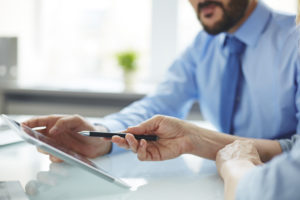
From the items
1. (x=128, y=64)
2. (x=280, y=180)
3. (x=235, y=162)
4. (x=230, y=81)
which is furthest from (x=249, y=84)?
(x=128, y=64)

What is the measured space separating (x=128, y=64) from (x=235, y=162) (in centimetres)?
189

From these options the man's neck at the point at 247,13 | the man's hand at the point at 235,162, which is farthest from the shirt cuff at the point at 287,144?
the man's neck at the point at 247,13

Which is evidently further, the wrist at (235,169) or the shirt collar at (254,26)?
the shirt collar at (254,26)

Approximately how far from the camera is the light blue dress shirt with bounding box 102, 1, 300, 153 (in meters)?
1.20

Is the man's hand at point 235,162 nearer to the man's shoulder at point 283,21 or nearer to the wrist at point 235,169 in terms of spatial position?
the wrist at point 235,169

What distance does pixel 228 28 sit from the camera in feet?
4.65

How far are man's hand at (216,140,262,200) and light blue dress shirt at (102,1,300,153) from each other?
334mm

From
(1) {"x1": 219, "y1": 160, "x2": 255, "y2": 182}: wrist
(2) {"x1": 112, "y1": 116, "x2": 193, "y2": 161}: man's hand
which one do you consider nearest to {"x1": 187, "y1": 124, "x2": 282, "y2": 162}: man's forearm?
(2) {"x1": 112, "y1": 116, "x2": 193, "y2": 161}: man's hand

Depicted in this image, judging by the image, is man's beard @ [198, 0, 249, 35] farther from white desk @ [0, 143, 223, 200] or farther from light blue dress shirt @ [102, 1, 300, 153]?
white desk @ [0, 143, 223, 200]

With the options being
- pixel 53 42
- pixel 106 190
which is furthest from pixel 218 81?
pixel 53 42

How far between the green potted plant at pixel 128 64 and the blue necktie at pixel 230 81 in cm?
129

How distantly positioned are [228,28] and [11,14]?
1.87 metres

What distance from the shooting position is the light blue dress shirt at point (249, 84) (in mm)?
1198

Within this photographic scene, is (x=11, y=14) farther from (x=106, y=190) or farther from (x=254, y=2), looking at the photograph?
(x=106, y=190)
